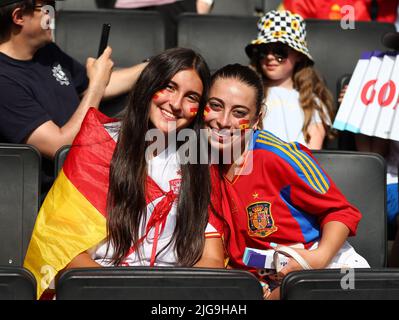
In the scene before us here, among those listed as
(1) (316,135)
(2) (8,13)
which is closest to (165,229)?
(2) (8,13)

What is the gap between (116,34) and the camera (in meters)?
4.85

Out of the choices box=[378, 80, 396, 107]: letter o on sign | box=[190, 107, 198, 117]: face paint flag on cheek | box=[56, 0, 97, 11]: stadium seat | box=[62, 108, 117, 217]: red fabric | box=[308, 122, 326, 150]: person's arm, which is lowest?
box=[62, 108, 117, 217]: red fabric

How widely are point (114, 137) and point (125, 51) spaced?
180 cm

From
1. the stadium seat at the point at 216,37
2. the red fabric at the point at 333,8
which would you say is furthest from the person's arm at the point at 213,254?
the red fabric at the point at 333,8

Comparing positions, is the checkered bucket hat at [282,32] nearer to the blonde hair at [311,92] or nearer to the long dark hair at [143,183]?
the blonde hair at [311,92]

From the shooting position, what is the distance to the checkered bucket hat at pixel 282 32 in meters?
4.41

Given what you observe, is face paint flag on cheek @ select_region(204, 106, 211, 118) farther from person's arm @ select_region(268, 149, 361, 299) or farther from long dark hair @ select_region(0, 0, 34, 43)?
long dark hair @ select_region(0, 0, 34, 43)

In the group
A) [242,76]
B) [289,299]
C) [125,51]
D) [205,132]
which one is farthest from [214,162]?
[125,51]

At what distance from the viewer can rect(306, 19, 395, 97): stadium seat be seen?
4.91 metres

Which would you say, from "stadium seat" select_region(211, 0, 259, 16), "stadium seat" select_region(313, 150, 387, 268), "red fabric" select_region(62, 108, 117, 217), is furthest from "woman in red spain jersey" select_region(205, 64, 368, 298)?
"stadium seat" select_region(211, 0, 259, 16)

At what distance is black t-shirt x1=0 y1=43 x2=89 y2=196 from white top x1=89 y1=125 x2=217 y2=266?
631 mm

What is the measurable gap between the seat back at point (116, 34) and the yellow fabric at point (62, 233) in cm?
191
